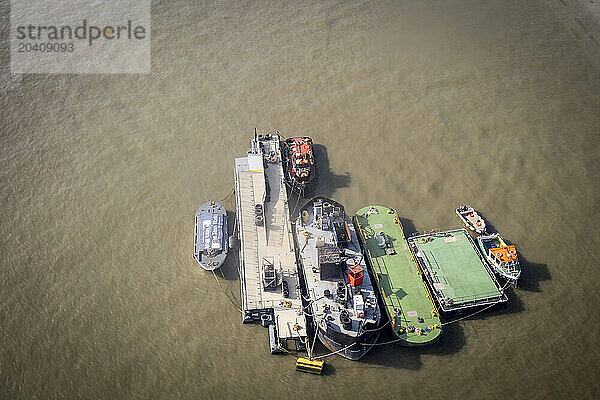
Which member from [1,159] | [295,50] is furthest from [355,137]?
[1,159]

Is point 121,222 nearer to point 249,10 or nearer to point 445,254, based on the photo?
point 445,254

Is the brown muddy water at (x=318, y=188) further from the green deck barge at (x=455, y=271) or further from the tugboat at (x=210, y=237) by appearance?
the green deck barge at (x=455, y=271)

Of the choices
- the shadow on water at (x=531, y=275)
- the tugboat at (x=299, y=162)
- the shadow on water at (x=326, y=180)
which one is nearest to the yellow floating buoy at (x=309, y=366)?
the shadow on water at (x=326, y=180)

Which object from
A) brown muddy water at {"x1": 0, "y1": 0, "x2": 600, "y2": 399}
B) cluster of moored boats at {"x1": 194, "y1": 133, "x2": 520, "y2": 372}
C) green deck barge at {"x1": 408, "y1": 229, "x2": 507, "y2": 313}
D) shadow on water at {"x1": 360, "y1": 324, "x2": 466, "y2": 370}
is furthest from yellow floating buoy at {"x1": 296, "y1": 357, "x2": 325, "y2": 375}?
green deck barge at {"x1": 408, "y1": 229, "x2": 507, "y2": 313}

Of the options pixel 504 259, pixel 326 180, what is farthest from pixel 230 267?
pixel 504 259

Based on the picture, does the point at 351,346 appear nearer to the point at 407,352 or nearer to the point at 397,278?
the point at 407,352

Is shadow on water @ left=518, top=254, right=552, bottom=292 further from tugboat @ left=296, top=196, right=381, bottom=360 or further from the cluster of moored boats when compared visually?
tugboat @ left=296, top=196, right=381, bottom=360
